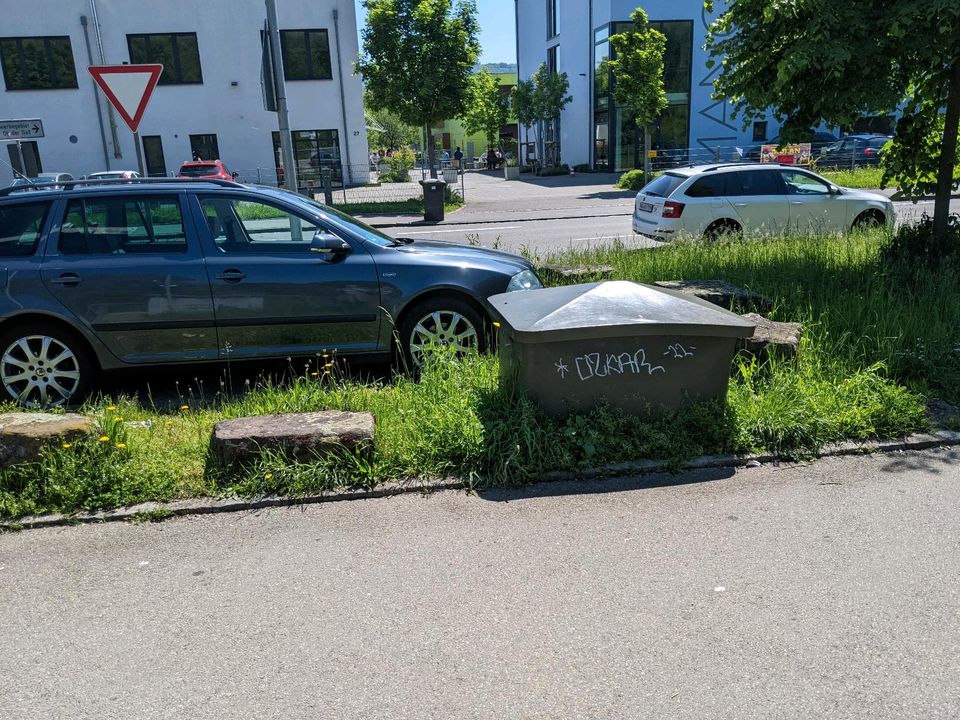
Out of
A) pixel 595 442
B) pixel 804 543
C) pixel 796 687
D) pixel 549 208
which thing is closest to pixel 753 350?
pixel 595 442

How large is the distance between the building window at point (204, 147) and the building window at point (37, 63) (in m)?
5.41

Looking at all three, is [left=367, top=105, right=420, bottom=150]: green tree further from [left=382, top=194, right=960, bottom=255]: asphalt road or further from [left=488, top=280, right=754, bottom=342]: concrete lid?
[left=488, top=280, right=754, bottom=342]: concrete lid

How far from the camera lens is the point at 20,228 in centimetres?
581

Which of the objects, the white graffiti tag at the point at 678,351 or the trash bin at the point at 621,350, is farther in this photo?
the white graffiti tag at the point at 678,351

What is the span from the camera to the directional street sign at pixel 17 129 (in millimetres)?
10406

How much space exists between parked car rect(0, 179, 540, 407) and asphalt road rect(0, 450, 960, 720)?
2.05 m

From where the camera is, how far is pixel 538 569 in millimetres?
3527

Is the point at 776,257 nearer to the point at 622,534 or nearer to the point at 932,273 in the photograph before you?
the point at 932,273

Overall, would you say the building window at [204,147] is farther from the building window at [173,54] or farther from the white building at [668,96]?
the white building at [668,96]

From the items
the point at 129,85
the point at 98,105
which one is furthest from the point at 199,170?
the point at 129,85

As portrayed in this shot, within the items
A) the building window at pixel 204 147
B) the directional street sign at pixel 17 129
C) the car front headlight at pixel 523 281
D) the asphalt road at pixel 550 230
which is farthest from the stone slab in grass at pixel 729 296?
the building window at pixel 204 147

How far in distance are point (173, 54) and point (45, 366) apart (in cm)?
3318

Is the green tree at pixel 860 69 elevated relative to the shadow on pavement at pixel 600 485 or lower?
elevated

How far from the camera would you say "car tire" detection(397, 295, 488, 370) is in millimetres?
6070
